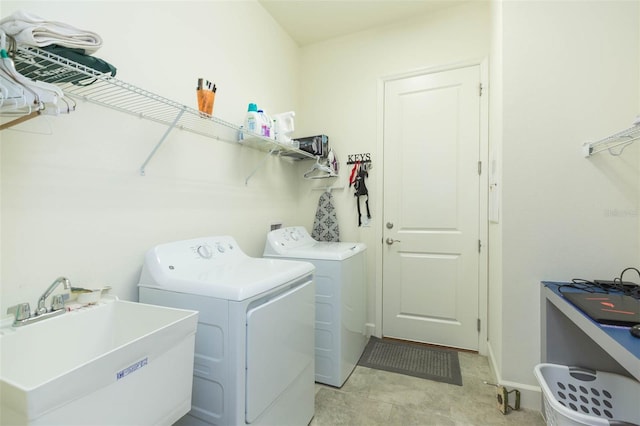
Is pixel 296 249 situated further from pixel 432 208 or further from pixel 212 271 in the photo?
pixel 432 208

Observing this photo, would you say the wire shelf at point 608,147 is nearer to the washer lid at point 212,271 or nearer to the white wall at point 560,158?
the white wall at point 560,158

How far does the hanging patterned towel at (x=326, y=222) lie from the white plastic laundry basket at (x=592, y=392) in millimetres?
1722

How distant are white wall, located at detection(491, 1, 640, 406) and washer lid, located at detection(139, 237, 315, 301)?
1.29 m

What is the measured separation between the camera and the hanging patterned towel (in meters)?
2.79

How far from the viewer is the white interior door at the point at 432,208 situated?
8.18 feet

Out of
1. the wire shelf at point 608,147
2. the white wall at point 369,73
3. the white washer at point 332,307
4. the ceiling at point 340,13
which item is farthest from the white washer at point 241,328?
the ceiling at point 340,13

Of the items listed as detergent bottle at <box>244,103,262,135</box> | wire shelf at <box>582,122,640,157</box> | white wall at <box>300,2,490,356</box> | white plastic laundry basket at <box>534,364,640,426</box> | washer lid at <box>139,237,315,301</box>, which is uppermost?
white wall at <box>300,2,490,356</box>

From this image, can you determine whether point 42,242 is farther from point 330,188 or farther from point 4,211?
point 330,188

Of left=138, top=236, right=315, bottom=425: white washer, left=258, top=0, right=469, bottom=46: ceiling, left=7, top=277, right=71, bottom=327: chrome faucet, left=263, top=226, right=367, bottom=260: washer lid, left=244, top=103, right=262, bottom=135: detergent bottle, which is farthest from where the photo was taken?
left=258, top=0, right=469, bottom=46: ceiling

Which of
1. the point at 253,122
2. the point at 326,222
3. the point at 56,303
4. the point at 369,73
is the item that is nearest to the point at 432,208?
the point at 326,222

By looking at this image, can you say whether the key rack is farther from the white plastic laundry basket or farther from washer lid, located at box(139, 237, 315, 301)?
the white plastic laundry basket

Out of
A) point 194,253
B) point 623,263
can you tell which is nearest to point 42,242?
point 194,253

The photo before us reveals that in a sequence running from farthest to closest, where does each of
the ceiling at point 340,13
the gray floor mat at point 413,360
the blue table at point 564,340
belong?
the ceiling at point 340,13 < the gray floor mat at point 413,360 < the blue table at point 564,340

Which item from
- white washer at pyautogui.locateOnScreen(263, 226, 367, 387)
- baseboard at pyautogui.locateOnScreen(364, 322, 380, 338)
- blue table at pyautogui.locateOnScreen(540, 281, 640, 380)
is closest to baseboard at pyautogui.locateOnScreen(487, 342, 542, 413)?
blue table at pyautogui.locateOnScreen(540, 281, 640, 380)
